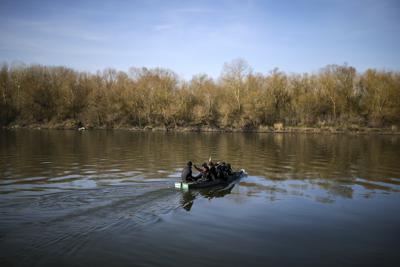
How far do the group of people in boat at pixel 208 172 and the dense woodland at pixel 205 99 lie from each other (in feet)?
230

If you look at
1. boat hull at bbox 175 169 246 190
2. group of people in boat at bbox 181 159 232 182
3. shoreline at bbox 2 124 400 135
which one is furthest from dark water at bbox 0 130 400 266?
shoreline at bbox 2 124 400 135

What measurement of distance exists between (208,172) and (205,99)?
79.1 metres

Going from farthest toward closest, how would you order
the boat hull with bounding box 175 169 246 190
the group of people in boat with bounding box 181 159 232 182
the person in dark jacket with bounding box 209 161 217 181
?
the person in dark jacket with bounding box 209 161 217 181
the group of people in boat with bounding box 181 159 232 182
the boat hull with bounding box 175 169 246 190

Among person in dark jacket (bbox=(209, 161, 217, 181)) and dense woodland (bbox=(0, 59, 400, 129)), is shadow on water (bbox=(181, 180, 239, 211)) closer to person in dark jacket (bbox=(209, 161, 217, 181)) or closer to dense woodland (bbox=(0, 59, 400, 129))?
person in dark jacket (bbox=(209, 161, 217, 181))

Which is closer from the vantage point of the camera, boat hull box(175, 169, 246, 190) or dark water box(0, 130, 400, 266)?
dark water box(0, 130, 400, 266)

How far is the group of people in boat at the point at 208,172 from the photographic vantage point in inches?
861

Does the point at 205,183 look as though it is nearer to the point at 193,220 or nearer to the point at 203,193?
the point at 203,193

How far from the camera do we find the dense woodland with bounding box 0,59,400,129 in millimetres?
93938

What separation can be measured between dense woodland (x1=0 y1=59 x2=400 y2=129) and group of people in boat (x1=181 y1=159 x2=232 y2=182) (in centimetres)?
7024

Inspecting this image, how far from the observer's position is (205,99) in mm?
101000

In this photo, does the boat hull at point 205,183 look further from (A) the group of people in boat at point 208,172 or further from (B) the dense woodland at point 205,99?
(B) the dense woodland at point 205,99

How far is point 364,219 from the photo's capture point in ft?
55.2

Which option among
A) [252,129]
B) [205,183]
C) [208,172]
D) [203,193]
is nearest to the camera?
[203,193]

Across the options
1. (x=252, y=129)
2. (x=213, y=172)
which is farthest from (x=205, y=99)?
(x=213, y=172)
